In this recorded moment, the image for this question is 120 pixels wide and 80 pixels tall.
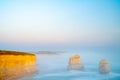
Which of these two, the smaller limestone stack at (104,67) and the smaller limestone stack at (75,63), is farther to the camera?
the smaller limestone stack at (75,63)

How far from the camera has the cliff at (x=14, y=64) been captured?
2305cm

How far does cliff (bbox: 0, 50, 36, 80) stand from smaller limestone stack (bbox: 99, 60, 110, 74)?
18.3 meters

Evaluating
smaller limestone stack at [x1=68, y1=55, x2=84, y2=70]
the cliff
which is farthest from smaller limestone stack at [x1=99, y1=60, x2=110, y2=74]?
the cliff

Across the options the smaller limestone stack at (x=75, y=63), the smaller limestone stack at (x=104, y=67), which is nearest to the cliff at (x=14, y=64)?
the smaller limestone stack at (x=75, y=63)

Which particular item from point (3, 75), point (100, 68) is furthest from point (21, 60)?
point (100, 68)

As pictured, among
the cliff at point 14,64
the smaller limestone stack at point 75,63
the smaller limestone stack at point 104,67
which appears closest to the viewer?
the cliff at point 14,64

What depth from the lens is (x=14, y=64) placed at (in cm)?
2661

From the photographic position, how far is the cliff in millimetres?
23047

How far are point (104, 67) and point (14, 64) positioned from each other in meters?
26.7

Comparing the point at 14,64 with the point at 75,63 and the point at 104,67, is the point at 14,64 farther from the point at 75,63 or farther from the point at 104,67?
the point at 104,67

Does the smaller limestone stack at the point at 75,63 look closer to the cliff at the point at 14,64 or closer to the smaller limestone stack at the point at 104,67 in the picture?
the smaller limestone stack at the point at 104,67

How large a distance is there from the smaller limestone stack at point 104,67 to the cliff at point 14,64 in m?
18.3

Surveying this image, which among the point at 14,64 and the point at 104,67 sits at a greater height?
the point at 14,64

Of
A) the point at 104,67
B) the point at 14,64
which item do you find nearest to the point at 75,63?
the point at 104,67
